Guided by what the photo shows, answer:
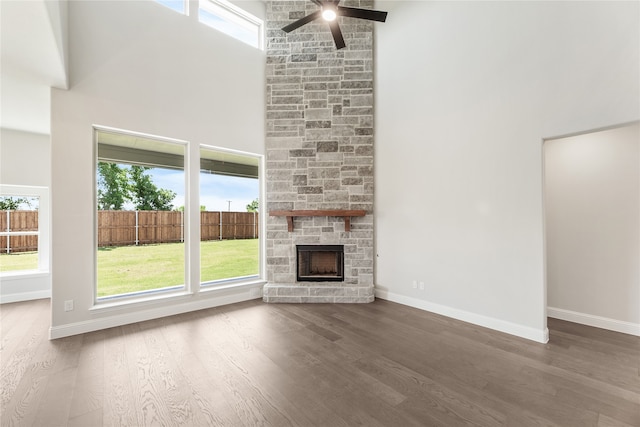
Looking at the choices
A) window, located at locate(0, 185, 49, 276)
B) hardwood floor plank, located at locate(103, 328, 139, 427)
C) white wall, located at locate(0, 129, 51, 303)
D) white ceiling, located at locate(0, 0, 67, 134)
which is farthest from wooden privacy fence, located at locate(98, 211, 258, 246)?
window, located at locate(0, 185, 49, 276)

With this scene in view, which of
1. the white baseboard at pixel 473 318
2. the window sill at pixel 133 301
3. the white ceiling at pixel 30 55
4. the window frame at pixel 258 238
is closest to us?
the white ceiling at pixel 30 55

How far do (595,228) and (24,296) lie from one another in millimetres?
8364

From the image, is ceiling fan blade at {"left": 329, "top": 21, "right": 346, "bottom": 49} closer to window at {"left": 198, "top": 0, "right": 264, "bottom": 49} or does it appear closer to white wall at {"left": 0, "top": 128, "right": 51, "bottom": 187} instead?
window at {"left": 198, "top": 0, "right": 264, "bottom": 49}

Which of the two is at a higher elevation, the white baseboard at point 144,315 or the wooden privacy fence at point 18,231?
the wooden privacy fence at point 18,231

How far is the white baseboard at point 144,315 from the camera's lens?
125 inches

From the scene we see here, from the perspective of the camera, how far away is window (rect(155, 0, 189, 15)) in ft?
12.8

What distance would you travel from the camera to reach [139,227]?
151 inches

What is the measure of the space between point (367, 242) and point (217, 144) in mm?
2885

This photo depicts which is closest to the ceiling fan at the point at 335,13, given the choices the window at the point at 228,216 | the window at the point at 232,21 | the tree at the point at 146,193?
the window at the point at 232,21

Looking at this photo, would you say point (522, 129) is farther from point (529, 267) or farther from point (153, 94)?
point (153, 94)

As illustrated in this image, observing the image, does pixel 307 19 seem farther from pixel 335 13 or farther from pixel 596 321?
pixel 596 321

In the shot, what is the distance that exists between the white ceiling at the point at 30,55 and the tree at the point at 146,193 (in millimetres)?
1211

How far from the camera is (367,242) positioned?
4.66 m

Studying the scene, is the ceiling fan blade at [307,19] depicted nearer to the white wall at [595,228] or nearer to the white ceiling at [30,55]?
the white ceiling at [30,55]
